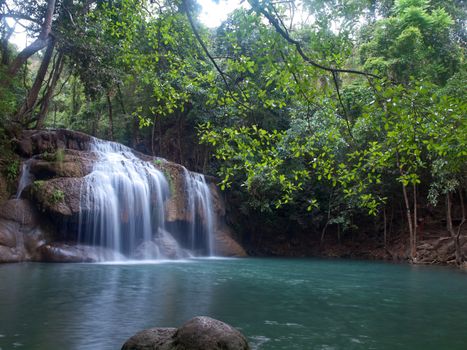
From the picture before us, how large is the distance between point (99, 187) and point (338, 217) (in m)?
12.6

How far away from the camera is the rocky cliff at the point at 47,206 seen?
14352mm

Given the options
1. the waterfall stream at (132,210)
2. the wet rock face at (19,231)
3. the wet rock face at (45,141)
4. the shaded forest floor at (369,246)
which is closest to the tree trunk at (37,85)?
the wet rock face at (45,141)

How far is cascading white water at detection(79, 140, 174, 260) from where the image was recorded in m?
16.2

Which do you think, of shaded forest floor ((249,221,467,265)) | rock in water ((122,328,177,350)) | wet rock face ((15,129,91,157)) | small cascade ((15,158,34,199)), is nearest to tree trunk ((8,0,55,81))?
small cascade ((15,158,34,199))

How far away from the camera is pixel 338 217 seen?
22797mm

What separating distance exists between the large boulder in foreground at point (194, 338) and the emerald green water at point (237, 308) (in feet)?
2.48

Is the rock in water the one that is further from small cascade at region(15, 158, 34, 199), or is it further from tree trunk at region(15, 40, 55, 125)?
tree trunk at region(15, 40, 55, 125)

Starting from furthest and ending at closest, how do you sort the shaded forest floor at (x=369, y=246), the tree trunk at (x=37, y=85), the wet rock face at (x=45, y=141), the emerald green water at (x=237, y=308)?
the shaded forest floor at (x=369, y=246)
the wet rock face at (x=45, y=141)
the tree trunk at (x=37, y=85)
the emerald green water at (x=237, y=308)

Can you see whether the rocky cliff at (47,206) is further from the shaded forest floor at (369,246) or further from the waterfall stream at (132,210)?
the shaded forest floor at (369,246)

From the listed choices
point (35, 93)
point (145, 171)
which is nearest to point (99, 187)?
point (145, 171)

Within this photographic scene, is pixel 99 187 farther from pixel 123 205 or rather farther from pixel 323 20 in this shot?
pixel 323 20

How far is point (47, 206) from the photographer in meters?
14.8

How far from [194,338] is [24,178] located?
13886mm

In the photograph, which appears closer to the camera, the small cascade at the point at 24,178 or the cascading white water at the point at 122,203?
the small cascade at the point at 24,178
